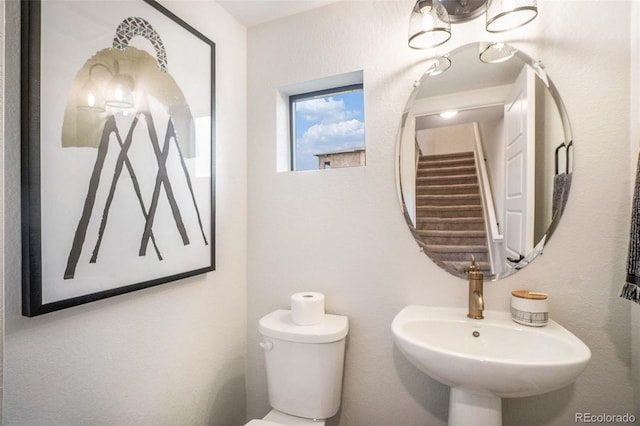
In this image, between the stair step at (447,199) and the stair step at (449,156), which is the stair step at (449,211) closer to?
the stair step at (447,199)

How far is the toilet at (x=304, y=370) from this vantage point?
134 centimetres

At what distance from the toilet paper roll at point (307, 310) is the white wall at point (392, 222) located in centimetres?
16

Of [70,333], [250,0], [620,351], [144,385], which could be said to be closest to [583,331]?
[620,351]

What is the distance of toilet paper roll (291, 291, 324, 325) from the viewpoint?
1398 mm

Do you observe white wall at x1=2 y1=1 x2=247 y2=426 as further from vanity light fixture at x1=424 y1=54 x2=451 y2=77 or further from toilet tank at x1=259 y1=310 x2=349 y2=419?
vanity light fixture at x1=424 y1=54 x2=451 y2=77

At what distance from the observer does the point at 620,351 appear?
1.14 m

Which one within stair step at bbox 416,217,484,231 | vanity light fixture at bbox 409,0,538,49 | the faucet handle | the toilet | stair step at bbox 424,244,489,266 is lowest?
the toilet

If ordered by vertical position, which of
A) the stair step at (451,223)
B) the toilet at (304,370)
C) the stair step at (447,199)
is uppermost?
the stair step at (447,199)

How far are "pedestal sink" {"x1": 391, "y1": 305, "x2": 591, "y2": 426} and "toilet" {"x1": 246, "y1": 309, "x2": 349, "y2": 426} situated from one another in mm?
345

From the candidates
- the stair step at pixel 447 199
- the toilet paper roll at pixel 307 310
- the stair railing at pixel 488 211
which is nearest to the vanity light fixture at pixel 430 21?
the stair railing at pixel 488 211

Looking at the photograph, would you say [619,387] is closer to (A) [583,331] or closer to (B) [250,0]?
(A) [583,331]

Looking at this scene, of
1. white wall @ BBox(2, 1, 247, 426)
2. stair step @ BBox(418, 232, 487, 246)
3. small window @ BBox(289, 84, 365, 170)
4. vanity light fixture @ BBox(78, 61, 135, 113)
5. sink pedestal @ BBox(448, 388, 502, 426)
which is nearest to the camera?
white wall @ BBox(2, 1, 247, 426)

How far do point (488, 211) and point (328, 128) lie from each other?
0.95 metres

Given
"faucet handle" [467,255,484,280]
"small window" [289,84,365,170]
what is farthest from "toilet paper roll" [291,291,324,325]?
"small window" [289,84,365,170]
